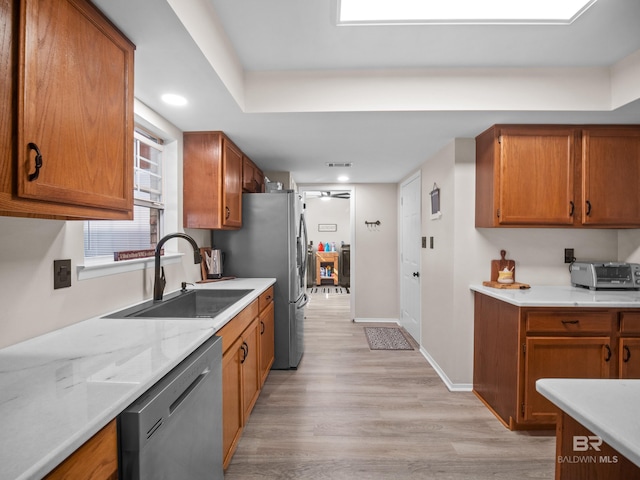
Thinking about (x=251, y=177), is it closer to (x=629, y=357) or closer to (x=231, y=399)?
(x=231, y=399)

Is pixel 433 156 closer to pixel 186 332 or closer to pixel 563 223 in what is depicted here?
pixel 563 223

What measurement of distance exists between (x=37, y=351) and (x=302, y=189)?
4007 mm

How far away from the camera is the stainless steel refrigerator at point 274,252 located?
9.73ft

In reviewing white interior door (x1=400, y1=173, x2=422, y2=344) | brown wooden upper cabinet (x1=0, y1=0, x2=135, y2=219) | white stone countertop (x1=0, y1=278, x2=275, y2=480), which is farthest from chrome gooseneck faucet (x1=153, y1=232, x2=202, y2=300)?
white interior door (x1=400, y1=173, x2=422, y2=344)

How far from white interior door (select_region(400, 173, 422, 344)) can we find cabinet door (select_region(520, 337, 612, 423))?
1.64 metres

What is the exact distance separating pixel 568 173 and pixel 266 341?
2.68m

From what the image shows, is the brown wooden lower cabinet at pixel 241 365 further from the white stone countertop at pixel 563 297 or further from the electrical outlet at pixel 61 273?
the white stone countertop at pixel 563 297

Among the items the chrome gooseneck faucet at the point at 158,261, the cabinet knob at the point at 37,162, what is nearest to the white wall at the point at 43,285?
the chrome gooseneck faucet at the point at 158,261

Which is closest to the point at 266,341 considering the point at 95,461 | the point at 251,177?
the point at 251,177

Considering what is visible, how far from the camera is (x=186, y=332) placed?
1265mm

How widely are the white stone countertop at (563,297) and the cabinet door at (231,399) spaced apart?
176 cm

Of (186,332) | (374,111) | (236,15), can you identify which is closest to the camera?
(186,332)

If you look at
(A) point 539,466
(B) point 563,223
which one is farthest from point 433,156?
(A) point 539,466

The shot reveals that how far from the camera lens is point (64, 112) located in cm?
100
